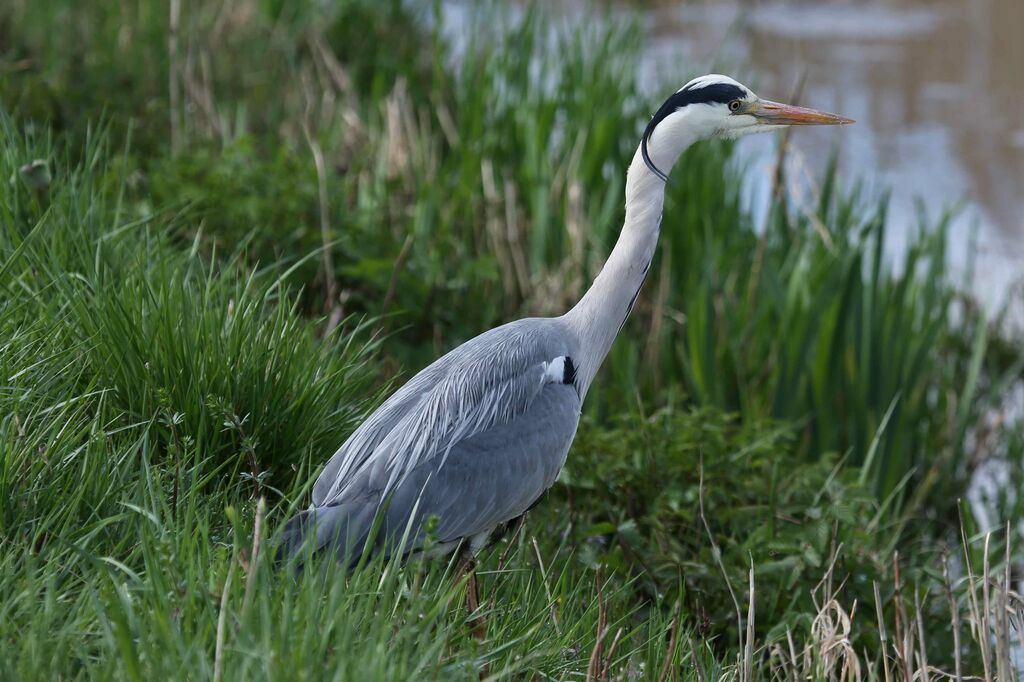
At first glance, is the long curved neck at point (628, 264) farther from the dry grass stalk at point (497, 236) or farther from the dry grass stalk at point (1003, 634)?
the dry grass stalk at point (497, 236)

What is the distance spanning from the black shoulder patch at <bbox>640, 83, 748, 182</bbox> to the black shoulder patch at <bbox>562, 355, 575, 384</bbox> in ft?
1.83

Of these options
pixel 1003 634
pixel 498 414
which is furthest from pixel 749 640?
pixel 498 414

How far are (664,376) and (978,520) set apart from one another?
1.47 meters

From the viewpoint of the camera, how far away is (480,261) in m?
5.01

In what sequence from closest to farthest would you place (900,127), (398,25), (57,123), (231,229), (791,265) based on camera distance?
(231,229)
(791,265)
(57,123)
(398,25)
(900,127)

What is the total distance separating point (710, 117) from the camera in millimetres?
3365

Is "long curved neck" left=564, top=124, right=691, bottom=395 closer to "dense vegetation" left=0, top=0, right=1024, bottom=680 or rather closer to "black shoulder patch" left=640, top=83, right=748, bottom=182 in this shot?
"black shoulder patch" left=640, top=83, right=748, bottom=182

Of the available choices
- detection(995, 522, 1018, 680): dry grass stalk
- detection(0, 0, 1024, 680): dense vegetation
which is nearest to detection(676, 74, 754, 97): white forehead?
detection(0, 0, 1024, 680): dense vegetation

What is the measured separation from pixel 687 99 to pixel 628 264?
1.55 ft

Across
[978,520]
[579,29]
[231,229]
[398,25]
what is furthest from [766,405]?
[398,25]

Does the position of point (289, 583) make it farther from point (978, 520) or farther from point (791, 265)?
point (978, 520)

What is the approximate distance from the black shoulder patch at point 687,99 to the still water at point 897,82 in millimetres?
2581

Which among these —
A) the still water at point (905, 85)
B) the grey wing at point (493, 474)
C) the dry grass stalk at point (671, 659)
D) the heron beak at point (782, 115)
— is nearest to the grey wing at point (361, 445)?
the grey wing at point (493, 474)

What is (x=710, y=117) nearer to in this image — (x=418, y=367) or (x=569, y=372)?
(x=569, y=372)
